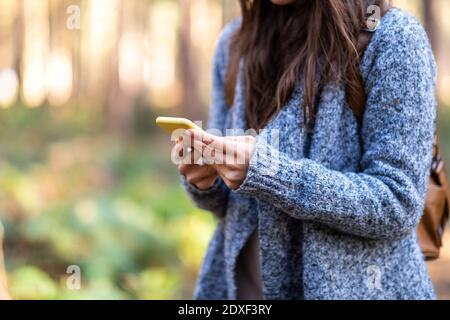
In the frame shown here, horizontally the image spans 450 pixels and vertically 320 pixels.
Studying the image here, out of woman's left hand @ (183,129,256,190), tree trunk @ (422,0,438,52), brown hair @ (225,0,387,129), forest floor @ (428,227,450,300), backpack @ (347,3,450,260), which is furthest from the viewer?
tree trunk @ (422,0,438,52)

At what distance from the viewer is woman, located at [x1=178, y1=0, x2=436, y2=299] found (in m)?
1.50

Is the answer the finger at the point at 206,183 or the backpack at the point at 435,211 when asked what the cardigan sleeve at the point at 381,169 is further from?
the finger at the point at 206,183

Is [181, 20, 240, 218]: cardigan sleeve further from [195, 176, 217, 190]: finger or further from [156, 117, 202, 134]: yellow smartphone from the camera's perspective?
[156, 117, 202, 134]: yellow smartphone

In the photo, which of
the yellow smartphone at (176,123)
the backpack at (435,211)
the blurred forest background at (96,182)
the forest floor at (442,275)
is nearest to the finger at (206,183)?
the yellow smartphone at (176,123)

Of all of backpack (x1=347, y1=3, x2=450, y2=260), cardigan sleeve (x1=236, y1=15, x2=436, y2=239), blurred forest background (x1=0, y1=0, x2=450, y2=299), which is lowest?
blurred forest background (x1=0, y1=0, x2=450, y2=299)

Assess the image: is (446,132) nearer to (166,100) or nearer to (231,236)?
(231,236)

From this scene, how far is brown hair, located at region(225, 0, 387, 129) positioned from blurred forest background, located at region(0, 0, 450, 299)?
2.60ft

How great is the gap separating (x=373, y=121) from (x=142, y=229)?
3.90 metres

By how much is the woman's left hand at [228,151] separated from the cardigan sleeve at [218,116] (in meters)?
0.37

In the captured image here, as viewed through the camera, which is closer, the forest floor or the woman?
the woman

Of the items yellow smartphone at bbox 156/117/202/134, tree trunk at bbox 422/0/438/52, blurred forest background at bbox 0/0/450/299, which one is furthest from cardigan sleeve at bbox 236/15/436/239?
tree trunk at bbox 422/0/438/52

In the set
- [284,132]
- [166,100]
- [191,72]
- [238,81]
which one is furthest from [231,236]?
[166,100]

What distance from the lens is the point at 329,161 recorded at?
5.28 ft

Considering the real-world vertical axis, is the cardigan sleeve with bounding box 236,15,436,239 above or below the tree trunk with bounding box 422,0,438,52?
below
